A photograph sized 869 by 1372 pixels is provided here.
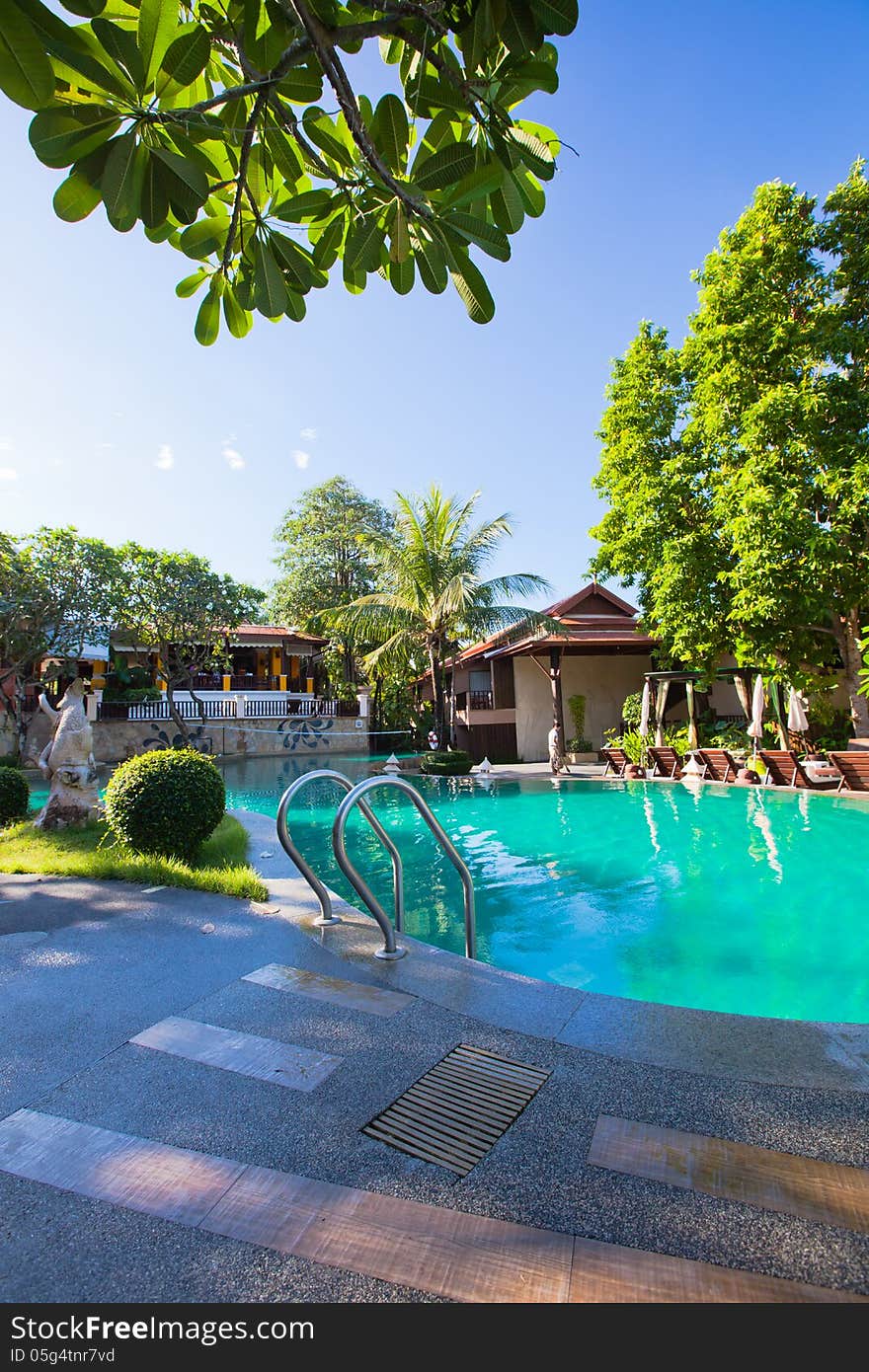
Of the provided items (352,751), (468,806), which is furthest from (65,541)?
(468,806)

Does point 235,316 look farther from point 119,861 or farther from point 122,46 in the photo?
point 119,861

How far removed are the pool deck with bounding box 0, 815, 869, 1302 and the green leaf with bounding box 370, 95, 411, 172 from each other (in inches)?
151

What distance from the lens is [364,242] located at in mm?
2631

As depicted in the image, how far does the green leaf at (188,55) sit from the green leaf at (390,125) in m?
0.74

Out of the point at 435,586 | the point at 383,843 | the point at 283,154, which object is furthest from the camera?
the point at 435,586

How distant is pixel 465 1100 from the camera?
8.92 feet

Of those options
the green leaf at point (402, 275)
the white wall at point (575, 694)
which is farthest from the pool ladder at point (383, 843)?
the white wall at point (575, 694)

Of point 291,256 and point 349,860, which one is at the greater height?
point 291,256

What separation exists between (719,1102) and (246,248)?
4099 mm

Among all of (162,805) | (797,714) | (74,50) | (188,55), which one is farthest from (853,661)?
(74,50)

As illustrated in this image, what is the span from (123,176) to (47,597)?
22143mm

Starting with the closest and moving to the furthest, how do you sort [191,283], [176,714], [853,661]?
[191,283]
[853,661]
[176,714]

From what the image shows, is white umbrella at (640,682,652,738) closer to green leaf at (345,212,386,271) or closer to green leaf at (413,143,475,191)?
green leaf at (345,212,386,271)
